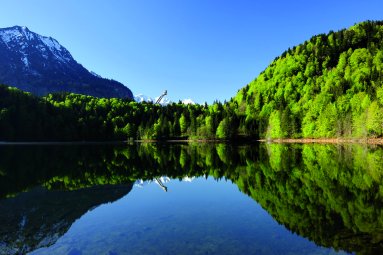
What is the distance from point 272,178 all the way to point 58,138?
605 ft

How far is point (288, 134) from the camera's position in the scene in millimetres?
166500

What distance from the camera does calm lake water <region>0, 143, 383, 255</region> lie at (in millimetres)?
16922

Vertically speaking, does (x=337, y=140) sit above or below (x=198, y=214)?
above

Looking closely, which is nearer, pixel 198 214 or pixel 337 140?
pixel 198 214

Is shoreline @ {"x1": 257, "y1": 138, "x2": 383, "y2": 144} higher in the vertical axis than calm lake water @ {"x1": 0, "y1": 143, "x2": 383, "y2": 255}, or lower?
higher

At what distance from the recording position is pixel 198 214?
24.6 metres

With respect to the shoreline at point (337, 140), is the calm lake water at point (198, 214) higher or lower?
lower

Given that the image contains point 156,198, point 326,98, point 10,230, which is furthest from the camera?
point 326,98

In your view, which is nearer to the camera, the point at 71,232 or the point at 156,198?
the point at 71,232

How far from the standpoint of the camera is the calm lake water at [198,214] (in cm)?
1692

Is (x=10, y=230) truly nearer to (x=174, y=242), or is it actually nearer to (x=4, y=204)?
(x=4, y=204)

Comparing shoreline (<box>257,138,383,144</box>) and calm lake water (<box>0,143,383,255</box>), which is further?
shoreline (<box>257,138,383,144</box>)

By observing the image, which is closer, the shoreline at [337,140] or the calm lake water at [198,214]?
the calm lake water at [198,214]

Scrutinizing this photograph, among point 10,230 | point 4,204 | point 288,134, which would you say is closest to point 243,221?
point 10,230
